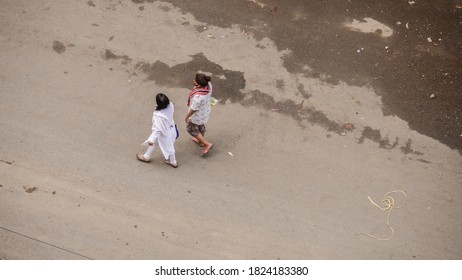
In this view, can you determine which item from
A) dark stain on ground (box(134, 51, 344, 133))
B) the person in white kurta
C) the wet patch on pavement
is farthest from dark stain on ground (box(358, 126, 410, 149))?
the person in white kurta

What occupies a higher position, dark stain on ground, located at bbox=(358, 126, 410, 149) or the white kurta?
dark stain on ground, located at bbox=(358, 126, 410, 149)

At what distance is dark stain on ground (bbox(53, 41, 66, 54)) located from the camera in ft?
22.2

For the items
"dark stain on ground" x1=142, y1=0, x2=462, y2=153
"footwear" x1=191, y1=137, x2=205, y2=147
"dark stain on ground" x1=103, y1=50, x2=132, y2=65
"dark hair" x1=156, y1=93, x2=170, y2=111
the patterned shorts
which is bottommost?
"footwear" x1=191, y1=137, x2=205, y2=147

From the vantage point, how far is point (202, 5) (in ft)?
24.2

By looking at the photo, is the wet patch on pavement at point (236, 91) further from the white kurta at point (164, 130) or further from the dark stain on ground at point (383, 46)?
the white kurta at point (164, 130)

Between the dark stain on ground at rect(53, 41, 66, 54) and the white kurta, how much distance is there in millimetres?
2686

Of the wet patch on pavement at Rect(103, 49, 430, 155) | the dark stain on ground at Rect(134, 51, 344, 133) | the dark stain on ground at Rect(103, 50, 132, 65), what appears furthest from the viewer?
the dark stain on ground at Rect(103, 50, 132, 65)

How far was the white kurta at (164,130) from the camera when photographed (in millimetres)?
4945

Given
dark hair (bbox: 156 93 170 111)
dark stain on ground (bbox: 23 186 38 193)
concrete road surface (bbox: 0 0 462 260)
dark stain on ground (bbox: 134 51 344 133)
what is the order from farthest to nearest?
dark stain on ground (bbox: 134 51 344 133) → dark stain on ground (bbox: 23 186 38 193) → concrete road surface (bbox: 0 0 462 260) → dark hair (bbox: 156 93 170 111)

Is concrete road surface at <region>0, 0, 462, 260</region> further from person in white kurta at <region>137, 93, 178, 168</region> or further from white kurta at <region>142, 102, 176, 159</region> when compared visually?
white kurta at <region>142, 102, 176, 159</region>

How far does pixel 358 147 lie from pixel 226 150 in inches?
76.0

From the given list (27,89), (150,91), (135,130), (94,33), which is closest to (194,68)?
(150,91)

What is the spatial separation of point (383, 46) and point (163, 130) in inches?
164
